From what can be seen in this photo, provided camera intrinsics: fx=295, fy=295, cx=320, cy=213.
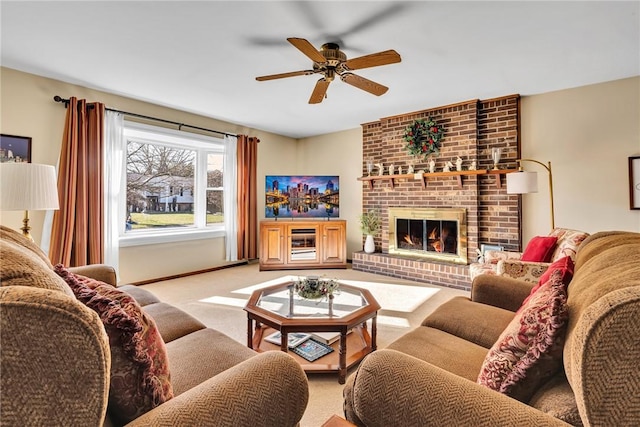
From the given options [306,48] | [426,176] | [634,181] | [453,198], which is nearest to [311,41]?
[306,48]

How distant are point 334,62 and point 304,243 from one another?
2.98 meters

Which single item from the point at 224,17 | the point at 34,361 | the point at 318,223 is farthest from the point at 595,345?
the point at 318,223

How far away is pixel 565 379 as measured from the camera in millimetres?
776

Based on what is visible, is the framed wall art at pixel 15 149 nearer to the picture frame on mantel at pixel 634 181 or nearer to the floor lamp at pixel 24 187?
the floor lamp at pixel 24 187

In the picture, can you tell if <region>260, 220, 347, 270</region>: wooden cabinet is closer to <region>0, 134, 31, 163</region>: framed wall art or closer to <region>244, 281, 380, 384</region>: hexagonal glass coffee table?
<region>244, 281, 380, 384</region>: hexagonal glass coffee table

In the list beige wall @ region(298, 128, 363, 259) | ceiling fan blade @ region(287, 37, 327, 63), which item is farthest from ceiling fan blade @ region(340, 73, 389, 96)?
beige wall @ region(298, 128, 363, 259)

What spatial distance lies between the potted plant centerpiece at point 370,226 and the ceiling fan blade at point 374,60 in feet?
9.21

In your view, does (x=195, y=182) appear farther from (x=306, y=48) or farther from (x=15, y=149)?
(x=306, y=48)

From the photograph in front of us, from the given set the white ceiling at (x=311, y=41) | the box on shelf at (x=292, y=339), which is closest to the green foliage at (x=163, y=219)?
the white ceiling at (x=311, y=41)

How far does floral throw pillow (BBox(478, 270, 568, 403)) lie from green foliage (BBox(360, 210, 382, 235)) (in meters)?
3.76

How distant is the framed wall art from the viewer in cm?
278

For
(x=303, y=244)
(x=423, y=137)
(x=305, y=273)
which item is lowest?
(x=305, y=273)

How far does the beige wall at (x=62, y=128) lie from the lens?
9.35 feet

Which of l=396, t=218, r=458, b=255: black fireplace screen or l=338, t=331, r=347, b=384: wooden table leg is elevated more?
l=396, t=218, r=458, b=255: black fireplace screen
